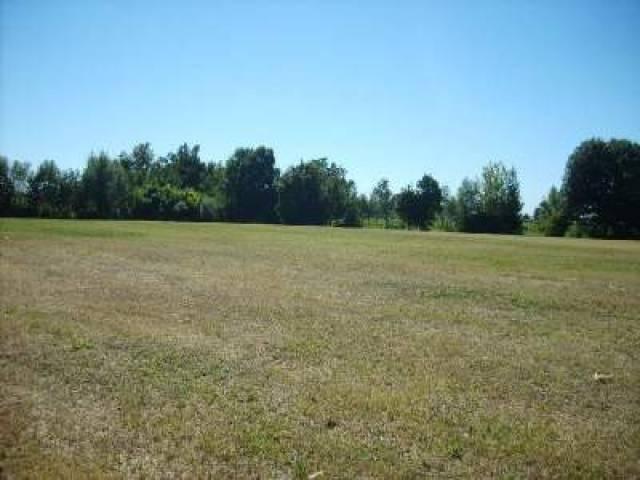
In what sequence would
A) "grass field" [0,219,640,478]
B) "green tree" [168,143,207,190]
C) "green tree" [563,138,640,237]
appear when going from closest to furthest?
"grass field" [0,219,640,478] → "green tree" [563,138,640,237] → "green tree" [168,143,207,190]

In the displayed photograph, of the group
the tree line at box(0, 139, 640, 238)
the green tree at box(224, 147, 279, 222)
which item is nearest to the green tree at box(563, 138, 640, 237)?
the tree line at box(0, 139, 640, 238)

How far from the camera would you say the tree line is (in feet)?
236

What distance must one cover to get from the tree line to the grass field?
64029mm

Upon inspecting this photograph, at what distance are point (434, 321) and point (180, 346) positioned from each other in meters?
6.13

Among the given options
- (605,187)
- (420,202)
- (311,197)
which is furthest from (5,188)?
(605,187)

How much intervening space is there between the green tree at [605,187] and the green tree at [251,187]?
52502mm

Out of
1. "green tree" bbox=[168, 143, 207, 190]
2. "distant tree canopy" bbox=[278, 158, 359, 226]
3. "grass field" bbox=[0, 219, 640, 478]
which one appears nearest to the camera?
"grass field" bbox=[0, 219, 640, 478]

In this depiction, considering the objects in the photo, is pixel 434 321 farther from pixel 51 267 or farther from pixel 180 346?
pixel 51 267

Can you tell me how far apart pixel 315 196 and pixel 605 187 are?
155 ft

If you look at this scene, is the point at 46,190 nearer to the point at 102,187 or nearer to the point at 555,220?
the point at 102,187

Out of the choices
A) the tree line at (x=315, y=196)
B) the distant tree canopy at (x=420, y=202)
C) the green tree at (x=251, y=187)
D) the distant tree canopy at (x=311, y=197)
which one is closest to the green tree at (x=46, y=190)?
the tree line at (x=315, y=196)

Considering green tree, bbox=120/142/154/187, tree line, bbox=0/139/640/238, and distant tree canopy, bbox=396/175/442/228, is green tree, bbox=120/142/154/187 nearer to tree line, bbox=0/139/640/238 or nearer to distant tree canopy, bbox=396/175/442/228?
tree line, bbox=0/139/640/238

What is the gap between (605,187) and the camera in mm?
72188

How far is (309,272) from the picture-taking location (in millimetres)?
20359
